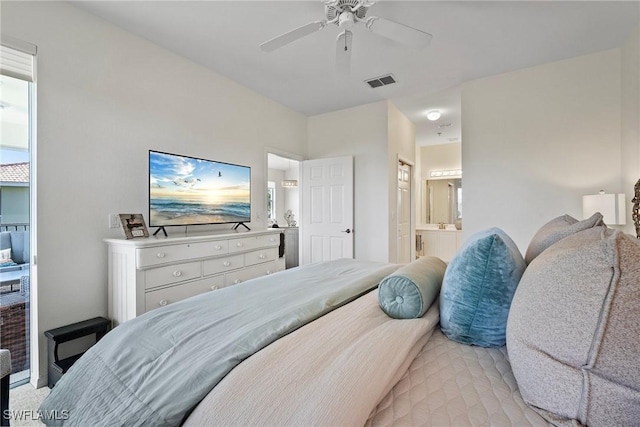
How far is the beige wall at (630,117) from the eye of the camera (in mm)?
2512

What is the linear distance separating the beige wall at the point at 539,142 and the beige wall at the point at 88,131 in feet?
11.1

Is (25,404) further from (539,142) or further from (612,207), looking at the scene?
(539,142)

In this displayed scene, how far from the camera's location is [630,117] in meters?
2.64

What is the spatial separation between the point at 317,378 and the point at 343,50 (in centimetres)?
228

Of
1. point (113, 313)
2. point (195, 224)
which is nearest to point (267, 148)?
point (195, 224)

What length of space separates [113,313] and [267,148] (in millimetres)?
2622

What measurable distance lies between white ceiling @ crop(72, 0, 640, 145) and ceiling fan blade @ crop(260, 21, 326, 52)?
330 mm

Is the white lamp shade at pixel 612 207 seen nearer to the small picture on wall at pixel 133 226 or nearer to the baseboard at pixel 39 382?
the small picture on wall at pixel 133 226

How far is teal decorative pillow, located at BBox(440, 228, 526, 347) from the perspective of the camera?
93cm

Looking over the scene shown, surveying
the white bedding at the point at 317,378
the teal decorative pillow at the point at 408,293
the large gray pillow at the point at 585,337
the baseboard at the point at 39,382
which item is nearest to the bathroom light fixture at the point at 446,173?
the teal decorative pillow at the point at 408,293

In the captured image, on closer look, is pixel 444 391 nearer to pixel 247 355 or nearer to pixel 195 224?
pixel 247 355

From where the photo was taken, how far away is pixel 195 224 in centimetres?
290

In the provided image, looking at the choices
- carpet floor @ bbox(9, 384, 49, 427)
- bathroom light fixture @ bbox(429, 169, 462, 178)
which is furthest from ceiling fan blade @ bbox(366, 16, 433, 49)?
bathroom light fixture @ bbox(429, 169, 462, 178)

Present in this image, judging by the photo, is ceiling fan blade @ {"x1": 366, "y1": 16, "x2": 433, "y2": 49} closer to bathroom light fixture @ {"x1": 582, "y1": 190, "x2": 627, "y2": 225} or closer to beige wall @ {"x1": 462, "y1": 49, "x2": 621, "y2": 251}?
beige wall @ {"x1": 462, "y1": 49, "x2": 621, "y2": 251}
